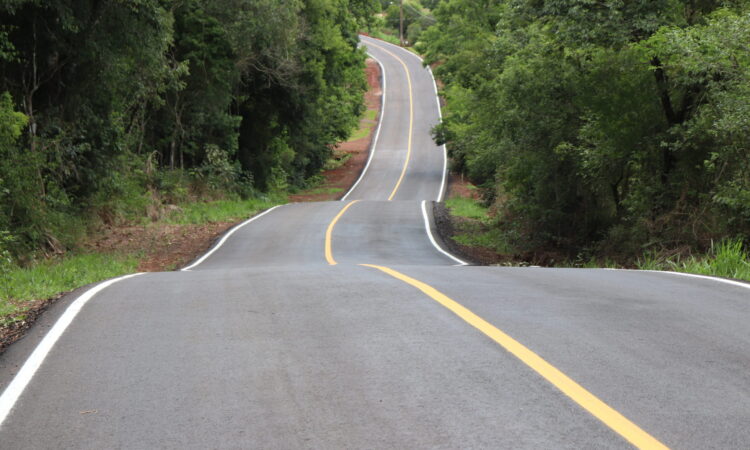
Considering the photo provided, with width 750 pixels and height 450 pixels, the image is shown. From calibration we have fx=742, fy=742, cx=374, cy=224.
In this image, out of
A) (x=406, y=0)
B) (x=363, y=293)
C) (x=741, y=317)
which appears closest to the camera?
(x=741, y=317)

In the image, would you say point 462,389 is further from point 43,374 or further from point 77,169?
point 77,169

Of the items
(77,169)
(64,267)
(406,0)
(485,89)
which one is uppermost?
(406,0)

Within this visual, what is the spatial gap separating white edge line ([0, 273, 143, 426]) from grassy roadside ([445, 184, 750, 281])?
786cm

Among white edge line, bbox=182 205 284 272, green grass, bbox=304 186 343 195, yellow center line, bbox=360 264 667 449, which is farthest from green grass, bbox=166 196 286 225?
yellow center line, bbox=360 264 667 449

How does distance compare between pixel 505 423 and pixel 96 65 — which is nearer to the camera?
pixel 505 423

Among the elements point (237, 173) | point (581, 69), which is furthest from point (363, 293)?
point (237, 173)

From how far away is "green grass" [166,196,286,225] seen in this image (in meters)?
25.7

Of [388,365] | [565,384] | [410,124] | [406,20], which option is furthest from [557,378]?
[406,20]

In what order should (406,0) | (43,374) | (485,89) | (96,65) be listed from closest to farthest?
(43,374)
(96,65)
(485,89)
(406,0)

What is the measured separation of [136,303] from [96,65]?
1173 cm

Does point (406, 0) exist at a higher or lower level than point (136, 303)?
higher

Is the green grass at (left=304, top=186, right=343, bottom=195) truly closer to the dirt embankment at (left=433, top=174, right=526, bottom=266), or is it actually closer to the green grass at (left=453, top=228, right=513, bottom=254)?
the dirt embankment at (left=433, top=174, right=526, bottom=266)

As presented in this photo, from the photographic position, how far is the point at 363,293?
A: 7.72 meters

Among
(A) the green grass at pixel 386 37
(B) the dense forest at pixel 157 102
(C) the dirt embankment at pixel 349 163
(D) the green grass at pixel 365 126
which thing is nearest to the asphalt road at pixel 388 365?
(B) the dense forest at pixel 157 102
